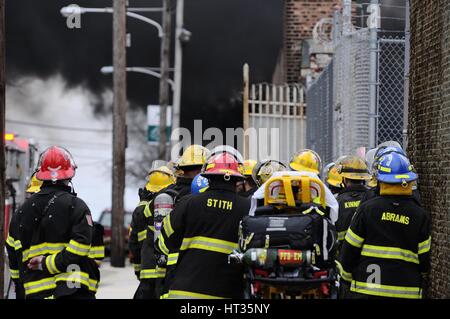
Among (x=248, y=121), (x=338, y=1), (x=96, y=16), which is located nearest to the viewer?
(x=248, y=121)

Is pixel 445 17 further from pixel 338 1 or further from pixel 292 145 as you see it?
pixel 338 1

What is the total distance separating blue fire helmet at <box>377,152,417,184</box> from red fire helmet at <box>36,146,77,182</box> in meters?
2.33

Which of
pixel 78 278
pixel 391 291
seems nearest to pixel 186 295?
pixel 78 278

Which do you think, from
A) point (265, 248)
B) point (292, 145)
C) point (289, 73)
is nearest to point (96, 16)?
point (289, 73)

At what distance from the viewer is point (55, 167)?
816 cm

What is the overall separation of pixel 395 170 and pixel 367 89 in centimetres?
589

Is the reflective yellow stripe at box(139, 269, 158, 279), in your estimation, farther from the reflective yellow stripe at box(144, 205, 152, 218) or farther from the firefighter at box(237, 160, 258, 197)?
the firefighter at box(237, 160, 258, 197)

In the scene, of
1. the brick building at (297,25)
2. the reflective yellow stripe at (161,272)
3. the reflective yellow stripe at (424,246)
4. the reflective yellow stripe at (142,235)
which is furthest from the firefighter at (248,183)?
the brick building at (297,25)

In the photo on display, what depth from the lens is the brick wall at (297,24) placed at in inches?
1019

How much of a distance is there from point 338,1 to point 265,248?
1939 cm

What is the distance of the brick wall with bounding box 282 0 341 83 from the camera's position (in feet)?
84.9

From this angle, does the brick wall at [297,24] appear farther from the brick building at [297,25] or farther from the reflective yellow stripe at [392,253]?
the reflective yellow stripe at [392,253]

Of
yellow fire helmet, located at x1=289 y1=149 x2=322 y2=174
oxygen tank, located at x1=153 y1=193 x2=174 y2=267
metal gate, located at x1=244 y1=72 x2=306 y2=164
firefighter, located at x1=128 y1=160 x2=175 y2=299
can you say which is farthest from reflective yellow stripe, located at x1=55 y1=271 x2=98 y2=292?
metal gate, located at x1=244 y1=72 x2=306 y2=164
